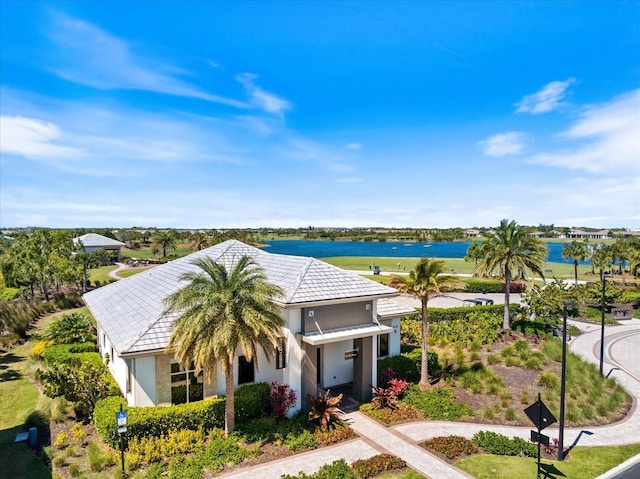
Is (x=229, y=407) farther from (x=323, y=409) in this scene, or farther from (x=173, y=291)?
(x=173, y=291)

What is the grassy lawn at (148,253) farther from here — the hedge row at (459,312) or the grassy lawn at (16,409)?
Answer: the hedge row at (459,312)

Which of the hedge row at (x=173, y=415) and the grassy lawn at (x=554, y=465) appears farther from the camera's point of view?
the hedge row at (x=173, y=415)

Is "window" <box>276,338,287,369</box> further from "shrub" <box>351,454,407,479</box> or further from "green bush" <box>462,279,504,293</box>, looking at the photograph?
"green bush" <box>462,279,504,293</box>

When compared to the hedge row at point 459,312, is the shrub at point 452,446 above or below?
below

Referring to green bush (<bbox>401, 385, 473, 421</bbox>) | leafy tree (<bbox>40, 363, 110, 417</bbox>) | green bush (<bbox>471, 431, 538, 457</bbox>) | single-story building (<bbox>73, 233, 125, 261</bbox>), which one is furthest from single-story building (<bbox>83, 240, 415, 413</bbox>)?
single-story building (<bbox>73, 233, 125, 261</bbox>)

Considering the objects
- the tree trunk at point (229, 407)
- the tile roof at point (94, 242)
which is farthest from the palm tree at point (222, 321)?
the tile roof at point (94, 242)

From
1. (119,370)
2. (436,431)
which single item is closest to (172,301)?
(119,370)
